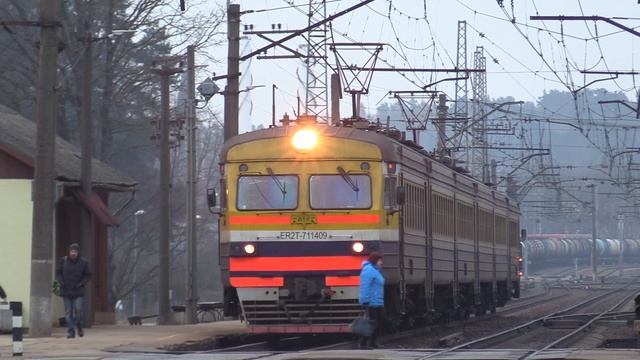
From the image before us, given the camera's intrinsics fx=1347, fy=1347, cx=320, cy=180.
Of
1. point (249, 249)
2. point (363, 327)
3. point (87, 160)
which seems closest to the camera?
point (363, 327)

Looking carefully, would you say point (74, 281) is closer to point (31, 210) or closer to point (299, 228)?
point (31, 210)

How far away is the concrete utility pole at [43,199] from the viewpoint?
863 inches

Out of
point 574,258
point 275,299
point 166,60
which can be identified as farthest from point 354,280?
point 574,258

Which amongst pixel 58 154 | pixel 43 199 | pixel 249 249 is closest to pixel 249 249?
pixel 249 249

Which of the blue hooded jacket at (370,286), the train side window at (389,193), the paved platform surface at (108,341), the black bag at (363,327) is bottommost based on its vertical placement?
the paved platform surface at (108,341)

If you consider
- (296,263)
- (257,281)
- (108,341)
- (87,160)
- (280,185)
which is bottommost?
(108,341)

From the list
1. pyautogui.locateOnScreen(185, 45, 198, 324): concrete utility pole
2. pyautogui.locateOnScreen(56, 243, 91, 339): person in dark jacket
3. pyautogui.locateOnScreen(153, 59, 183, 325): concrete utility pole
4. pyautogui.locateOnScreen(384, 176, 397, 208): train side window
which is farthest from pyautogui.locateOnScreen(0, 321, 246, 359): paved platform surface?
pyautogui.locateOnScreen(153, 59, 183, 325): concrete utility pole

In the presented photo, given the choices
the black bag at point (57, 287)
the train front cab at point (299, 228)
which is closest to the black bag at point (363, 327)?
the train front cab at point (299, 228)

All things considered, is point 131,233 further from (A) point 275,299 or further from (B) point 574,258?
(B) point 574,258

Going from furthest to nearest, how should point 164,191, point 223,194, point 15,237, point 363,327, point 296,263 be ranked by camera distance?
point 164,191 → point 15,237 → point 223,194 → point 296,263 → point 363,327

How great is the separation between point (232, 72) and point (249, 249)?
326 inches

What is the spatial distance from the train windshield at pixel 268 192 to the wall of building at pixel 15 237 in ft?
16.0

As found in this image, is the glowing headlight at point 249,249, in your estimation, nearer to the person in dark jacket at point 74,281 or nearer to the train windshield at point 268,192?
the train windshield at point 268,192

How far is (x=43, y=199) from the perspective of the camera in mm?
22000
